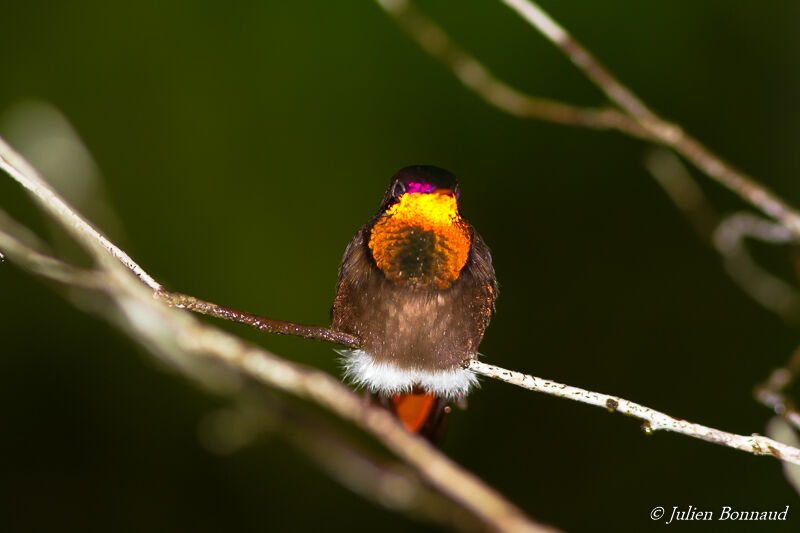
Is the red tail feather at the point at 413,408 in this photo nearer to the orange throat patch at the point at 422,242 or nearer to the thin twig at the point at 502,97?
the orange throat patch at the point at 422,242

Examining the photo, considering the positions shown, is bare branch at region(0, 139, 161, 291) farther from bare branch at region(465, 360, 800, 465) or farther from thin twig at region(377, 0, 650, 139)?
thin twig at region(377, 0, 650, 139)

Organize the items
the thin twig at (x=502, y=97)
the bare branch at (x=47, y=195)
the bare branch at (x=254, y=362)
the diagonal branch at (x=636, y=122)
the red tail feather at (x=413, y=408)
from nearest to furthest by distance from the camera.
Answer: the bare branch at (x=254, y=362)
the bare branch at (x=47, y=195)
the diagonal branch at (x=636, y=122)
the thin twig at (x=502, y=97)
the red tail feather at (x=413, y=408)

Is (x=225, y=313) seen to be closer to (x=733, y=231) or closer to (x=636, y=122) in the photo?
(x=636, y=122)

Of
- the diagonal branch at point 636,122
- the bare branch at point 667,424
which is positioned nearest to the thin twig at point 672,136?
the diagonal branch at point 636,122

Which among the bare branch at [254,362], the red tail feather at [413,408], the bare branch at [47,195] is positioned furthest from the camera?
the red tail feather at [413,408]

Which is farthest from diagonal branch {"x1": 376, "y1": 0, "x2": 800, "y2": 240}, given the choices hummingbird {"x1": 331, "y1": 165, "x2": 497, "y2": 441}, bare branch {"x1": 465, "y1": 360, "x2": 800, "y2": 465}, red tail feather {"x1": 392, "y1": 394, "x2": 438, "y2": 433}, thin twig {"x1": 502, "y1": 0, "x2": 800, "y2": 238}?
red tail feather {"x1": 392, "y1": 394, "x2": 438, "y2": 433}

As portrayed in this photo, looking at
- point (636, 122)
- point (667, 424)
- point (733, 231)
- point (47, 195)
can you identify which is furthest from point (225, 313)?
point (733, 231)

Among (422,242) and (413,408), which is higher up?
(422,242)

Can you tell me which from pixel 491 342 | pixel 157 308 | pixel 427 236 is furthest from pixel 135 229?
pixel 157 308
